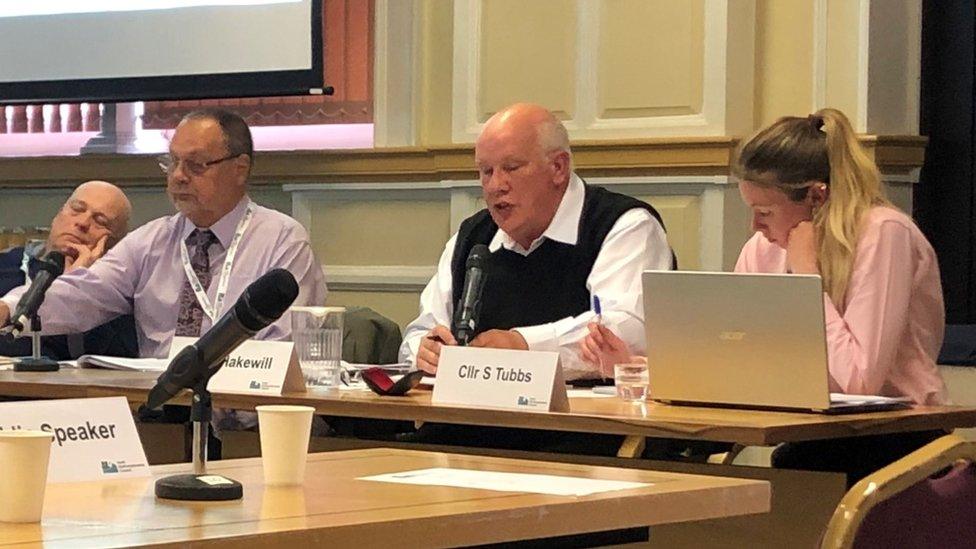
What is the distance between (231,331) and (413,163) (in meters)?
3.72

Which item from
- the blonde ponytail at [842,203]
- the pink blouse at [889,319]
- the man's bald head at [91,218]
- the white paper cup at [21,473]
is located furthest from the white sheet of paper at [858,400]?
the man's bald head at [91,218]

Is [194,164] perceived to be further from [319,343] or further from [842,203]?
[842,203]

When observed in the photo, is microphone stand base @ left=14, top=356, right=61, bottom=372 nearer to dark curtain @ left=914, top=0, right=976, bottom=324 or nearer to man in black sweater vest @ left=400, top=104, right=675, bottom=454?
man in black sweater vest @ left=400, top=104, right=675, bottom=454

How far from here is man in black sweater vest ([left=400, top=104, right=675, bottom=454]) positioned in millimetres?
3791

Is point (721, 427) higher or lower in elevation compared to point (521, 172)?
lower

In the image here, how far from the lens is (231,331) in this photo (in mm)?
1627

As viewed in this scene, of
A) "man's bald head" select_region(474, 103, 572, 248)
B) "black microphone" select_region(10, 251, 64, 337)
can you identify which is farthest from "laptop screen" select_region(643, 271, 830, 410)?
"black microphone" select_region(10, 251, 64, 337)

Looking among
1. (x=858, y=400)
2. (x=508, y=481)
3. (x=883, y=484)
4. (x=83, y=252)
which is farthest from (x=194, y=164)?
(x=883, y=484)

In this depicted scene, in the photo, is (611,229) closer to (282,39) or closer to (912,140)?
(912,140)

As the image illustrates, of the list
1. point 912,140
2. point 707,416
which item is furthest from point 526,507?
point 912,140

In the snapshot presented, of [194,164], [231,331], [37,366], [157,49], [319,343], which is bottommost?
[37,366]

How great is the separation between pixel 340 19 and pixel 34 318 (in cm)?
211

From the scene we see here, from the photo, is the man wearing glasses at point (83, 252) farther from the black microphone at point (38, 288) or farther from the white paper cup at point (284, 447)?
the white paper cup at point (284, 447)

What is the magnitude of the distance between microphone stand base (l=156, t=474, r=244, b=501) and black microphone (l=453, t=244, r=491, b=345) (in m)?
1.35
